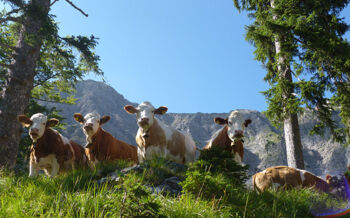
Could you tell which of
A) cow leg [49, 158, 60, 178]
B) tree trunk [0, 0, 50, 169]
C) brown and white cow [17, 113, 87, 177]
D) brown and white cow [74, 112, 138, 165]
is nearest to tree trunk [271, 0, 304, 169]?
brown and white cow [74, 112, 138, 165]

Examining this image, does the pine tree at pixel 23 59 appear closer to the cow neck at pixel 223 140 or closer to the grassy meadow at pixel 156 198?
the grassy meadow at pixel 156 198

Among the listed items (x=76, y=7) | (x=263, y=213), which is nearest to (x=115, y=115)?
Result: (x=76, y=7)

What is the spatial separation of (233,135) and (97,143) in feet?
12.1

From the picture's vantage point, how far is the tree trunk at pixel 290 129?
9727 millimetres

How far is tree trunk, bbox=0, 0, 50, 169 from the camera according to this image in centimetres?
888

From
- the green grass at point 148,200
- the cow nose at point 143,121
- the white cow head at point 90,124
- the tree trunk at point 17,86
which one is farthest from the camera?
the tree trunk at point 17,86

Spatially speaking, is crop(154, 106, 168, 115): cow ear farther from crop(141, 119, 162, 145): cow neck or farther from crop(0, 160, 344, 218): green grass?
crop(0, 160, 344, 218): green grass

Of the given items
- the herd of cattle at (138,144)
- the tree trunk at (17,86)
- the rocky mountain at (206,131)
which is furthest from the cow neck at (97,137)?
the rocky mountain at (206,131)

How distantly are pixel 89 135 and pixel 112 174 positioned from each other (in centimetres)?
200

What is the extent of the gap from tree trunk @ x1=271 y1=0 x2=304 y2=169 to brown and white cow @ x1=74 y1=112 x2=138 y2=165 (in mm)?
5780

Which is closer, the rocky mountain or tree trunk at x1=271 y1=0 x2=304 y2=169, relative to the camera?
tree trunk at x1=271 y1=0 x2=304 y2=169

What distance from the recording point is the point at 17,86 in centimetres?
949

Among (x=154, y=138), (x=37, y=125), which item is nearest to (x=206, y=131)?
(x=154, y=138)

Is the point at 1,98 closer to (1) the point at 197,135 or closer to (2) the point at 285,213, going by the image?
(2) the point at 285,213
